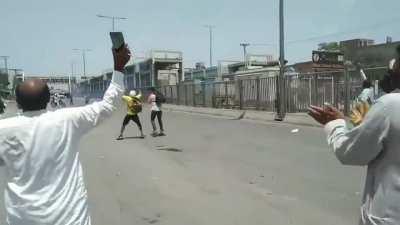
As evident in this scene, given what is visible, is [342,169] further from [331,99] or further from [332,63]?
[332,63]

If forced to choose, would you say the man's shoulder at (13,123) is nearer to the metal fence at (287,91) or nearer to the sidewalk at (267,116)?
the metal fence at (287,91)

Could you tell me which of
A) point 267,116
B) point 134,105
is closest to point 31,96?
point 134,105

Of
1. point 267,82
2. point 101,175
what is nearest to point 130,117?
point 101,175

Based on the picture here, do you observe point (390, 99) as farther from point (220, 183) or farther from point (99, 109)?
point (220, 183)

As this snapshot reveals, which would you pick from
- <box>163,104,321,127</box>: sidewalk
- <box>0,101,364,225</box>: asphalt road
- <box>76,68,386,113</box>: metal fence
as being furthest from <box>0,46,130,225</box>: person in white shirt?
<box>163,104,321,127</box>: sidewalk

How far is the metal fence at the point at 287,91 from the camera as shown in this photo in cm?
2208

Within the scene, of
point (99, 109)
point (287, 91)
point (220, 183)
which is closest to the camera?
point (99, 109)

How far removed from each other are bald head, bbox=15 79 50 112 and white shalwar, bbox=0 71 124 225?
0.04 m

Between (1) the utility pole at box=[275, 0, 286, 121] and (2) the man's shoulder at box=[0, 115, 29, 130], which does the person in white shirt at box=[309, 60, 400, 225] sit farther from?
(1) the utility pole at box=[275, 0, 286, 121]

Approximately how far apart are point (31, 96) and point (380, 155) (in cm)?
185

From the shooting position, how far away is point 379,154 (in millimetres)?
2697

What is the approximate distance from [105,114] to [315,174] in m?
6.88

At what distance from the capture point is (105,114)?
3.39m

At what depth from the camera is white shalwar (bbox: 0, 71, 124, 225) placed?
3002 millimetres
